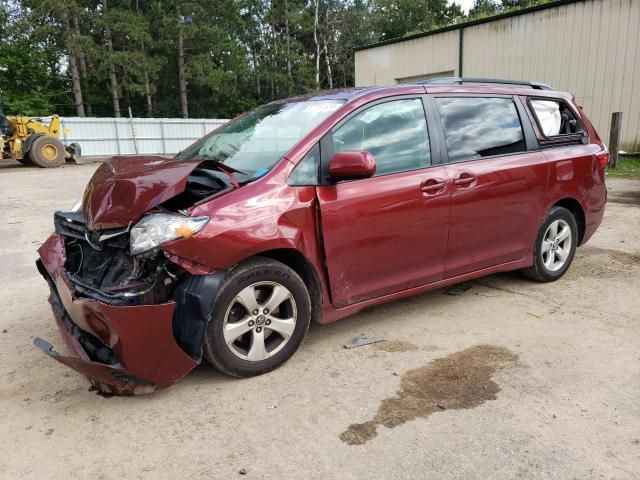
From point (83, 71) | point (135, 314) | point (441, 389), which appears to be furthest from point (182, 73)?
point (441, 389)

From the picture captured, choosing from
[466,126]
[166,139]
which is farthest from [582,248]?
[166,139]

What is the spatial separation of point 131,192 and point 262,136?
111 centimetres

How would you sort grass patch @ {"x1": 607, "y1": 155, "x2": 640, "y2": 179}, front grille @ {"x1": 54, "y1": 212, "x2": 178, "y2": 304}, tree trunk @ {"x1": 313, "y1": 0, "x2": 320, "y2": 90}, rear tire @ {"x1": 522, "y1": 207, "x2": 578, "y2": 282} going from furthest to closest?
tree trunk @ {"x1": 313, "y1": 0, "x2": 320, "y2": 90}
grass patch @ {"x1": 607, "y1": 155, "x2": 640, "y2": 179}
rear tire @ {"x1": 522, "y1": 207, "x2": 578, "y2": 282}
front grille @ {"x1": 54, "y1": 212, "x2": 178, "y2": 304}

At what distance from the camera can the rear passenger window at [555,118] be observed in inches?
179

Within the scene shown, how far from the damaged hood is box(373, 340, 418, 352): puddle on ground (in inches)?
66.2

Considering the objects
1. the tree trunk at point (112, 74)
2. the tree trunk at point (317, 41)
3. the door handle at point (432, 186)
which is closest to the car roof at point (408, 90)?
the door handle at point (432, 186)

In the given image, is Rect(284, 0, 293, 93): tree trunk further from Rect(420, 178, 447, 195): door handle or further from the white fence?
Rect(420, 178, 447, 195): door handle

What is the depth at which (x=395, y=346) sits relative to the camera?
3.51m

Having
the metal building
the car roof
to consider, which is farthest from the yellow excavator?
the car roof

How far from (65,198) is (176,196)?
373 inches

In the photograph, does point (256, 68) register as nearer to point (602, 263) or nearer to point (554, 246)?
point (602, 263)

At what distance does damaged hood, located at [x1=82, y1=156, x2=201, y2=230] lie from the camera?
9.25 feet

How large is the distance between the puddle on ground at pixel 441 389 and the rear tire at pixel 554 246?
1437 millimetres

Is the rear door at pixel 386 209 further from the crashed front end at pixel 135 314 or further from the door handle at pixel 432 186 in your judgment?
the crashed front end at pixel 135 314
